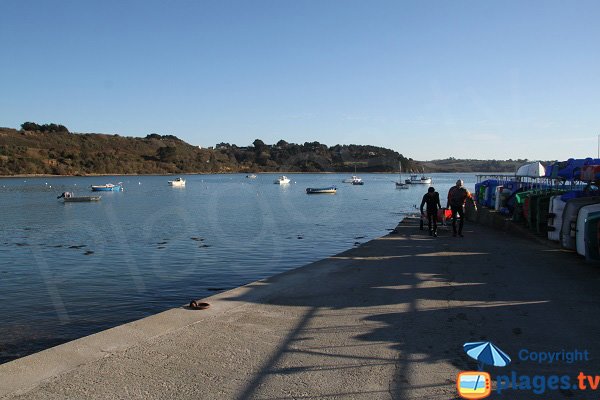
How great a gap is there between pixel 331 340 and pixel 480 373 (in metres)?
1.80

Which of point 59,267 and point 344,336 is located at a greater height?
point 344,336

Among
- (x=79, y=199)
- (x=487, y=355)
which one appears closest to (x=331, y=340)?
(x=487, y=355)

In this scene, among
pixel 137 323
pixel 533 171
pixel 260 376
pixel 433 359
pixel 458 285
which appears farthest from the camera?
pixel 533 171

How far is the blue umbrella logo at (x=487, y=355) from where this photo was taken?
5609 millimetres

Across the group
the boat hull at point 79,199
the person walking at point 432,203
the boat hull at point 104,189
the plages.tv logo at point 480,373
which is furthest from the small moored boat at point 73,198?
the plages.tv logo at point 480,373

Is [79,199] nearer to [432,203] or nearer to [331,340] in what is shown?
[432,203]

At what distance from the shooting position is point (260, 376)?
214 inches

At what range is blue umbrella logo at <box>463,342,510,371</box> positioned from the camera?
5.61 meters

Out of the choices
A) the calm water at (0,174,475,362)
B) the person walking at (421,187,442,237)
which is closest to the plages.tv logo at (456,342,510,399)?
the calm water at (0,174,475,362)

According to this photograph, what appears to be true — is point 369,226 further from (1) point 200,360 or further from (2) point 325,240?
(1) point 200,360

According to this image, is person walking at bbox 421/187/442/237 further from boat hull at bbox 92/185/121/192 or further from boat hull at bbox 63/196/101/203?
boat hull at bbox 92/185/121/192

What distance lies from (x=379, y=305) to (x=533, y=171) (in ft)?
60.2

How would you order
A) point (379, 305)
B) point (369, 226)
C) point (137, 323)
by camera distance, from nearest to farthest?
point (137, 323)
point (379, 305)
point (369, 226)

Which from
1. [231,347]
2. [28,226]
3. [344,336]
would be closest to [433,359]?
[344,336]
